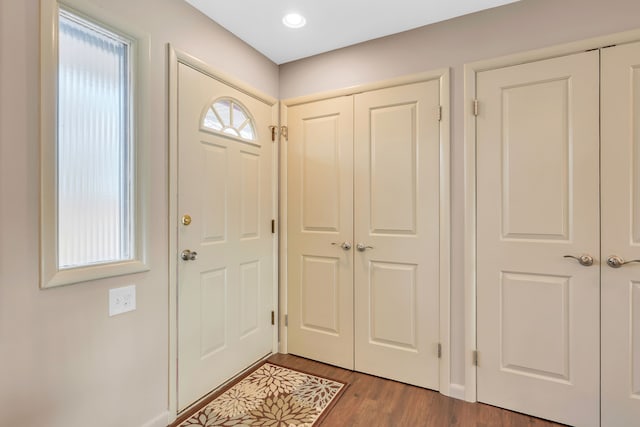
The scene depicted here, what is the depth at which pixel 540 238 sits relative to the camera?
1.84 m

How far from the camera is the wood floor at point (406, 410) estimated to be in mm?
1798

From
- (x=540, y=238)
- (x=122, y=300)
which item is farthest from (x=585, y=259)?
(x=122, y=300)

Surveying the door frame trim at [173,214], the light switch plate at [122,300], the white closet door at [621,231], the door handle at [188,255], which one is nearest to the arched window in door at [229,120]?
the door frame trim at [173,214]

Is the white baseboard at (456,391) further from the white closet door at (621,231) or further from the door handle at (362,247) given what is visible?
the door handle at (362,247)

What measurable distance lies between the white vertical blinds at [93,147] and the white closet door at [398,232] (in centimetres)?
151

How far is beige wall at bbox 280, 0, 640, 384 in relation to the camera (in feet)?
5.69

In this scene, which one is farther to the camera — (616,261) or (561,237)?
(561,237)

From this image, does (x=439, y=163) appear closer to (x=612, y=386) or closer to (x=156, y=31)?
(x=612, y=386)

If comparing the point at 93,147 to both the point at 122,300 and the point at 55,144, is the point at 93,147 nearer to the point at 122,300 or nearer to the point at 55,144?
the point at 55,144

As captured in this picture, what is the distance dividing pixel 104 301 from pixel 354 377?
172 centimetres

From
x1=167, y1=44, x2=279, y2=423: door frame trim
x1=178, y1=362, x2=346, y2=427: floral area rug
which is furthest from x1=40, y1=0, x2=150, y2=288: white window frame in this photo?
x1=178, y1=362, x2=346, y2=427: floral area rug

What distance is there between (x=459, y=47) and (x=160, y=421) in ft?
9.57

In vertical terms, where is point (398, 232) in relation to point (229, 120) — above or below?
below

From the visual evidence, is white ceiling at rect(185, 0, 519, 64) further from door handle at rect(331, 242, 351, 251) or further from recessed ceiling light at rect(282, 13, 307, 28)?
door handle at rect(331, 242, 351, 251)
